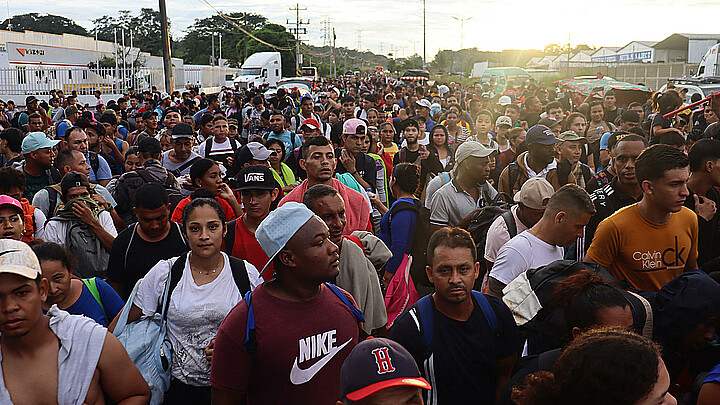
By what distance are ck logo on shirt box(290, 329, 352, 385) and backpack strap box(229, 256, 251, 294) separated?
101 cm

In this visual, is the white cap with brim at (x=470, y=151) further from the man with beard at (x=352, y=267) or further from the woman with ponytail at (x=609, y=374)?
the woman with ponytail at (x=609, y=374)

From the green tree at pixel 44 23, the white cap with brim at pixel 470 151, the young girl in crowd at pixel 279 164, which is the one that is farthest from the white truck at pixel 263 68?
the green tree at pixel 44 23

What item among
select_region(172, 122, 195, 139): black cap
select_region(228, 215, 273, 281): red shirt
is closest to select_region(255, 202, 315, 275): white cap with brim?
select_region(228, 215, 273, 281): red shirt

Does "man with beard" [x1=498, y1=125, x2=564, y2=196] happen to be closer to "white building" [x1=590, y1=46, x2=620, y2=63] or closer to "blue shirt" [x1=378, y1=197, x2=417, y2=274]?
"blue shirt" [x1=378, y1=197, x2=417, y2=274]

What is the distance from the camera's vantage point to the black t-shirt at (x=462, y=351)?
304 centimetres

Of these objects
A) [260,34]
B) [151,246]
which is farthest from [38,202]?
[260,34]

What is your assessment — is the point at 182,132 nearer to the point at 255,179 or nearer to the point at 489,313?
the point at 255,179

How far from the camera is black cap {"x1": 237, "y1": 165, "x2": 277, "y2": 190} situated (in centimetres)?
461

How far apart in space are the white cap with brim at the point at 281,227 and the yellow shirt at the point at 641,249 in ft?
→ 7.23

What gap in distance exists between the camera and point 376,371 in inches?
79.0

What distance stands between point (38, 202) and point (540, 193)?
14.6ft

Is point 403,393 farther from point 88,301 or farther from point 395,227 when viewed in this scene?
point 395,227

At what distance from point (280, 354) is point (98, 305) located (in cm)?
172

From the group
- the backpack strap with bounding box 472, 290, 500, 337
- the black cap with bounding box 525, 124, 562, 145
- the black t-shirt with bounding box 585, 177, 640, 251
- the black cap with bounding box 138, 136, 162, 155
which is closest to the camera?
the backpack strap with bounding box 472, 290, 500, 337
